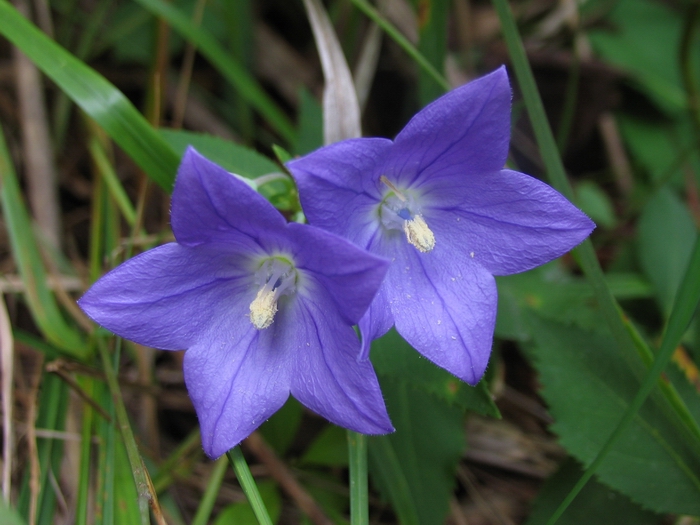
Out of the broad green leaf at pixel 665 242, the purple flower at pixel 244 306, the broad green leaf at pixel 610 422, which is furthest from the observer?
the broad green leaf at pixel 665 242

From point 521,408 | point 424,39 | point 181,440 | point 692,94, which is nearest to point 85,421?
point 181,440

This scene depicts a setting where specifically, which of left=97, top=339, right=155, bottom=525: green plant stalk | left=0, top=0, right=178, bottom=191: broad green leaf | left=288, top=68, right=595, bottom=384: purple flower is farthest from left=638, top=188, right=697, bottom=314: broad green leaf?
left=97, top=339, right=155, bottom=525: green plant stalk

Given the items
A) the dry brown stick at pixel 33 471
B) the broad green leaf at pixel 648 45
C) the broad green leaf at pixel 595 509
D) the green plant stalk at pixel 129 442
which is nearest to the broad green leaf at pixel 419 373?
the broad green leaf at pixel 595 509

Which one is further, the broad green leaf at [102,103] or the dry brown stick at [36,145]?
the dry brown stick at [36,145]

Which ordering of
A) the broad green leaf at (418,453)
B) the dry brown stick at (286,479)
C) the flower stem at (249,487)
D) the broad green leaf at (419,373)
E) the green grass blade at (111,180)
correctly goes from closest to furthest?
the flower stem at (249,487) → the broad green leaf at (419,373) → the broad green leaf at (418,453) → the dry brown stick at (286,479) → the green grass blade at (111,180)

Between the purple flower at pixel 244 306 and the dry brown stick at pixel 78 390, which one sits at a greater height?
the purple flower at pixel 244 306

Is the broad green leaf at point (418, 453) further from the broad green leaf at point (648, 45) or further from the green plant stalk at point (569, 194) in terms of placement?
the broad green leaf at point (648, 45)

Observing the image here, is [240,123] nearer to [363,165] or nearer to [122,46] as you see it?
[122,46]
